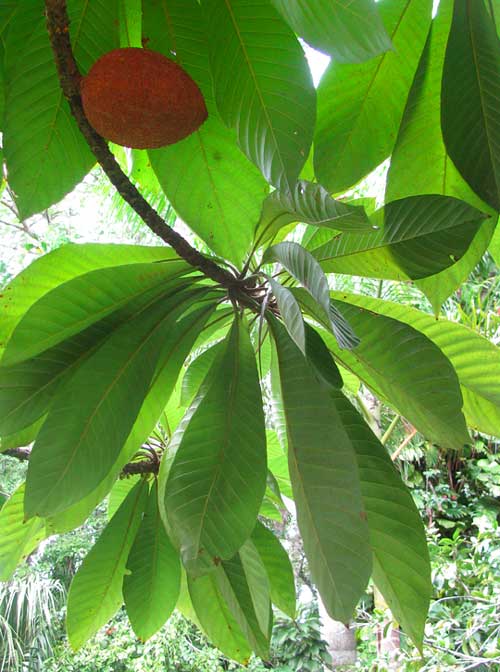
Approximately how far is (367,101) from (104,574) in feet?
2.34

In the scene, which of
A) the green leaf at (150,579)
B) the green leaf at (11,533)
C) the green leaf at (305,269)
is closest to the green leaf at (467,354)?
the green leaf at (305,269)

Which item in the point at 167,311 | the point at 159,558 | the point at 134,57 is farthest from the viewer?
the point at 159,558

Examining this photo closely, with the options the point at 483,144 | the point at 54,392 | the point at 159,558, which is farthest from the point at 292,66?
the point at 159,558

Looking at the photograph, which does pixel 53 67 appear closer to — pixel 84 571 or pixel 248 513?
pixel 248 513

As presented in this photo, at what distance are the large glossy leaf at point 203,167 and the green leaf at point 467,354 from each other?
14cm

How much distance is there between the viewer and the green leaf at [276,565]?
0.92m

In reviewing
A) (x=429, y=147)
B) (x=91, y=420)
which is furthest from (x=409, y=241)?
(x=91, y=420)

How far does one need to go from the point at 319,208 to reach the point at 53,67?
0.30m

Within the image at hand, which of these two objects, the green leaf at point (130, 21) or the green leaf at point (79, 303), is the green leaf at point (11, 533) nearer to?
the green leaf at point (79, 303)

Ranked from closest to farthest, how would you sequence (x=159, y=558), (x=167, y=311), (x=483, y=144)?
(x=483, y=144), (x=167, y=311), (x=159, y=558)

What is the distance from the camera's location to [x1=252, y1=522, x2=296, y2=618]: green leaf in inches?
36.2

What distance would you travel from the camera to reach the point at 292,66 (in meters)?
0.54

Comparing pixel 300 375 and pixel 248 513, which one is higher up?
pixel 300 375

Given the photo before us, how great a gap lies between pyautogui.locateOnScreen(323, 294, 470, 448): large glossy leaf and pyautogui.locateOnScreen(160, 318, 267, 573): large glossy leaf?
0.42 ft
